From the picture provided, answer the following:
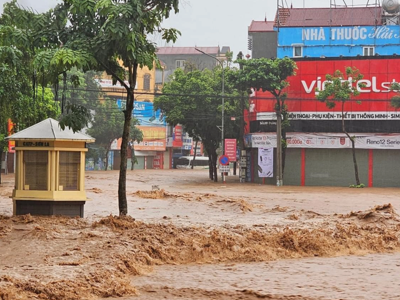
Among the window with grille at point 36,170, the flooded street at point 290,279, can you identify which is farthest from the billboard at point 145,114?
the flooded street at point 290,279

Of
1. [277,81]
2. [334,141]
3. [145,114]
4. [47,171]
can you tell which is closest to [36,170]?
[47,171]

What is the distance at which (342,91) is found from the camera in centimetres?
4853

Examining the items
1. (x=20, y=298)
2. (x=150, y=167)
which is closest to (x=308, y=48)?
(x=150, y=167)

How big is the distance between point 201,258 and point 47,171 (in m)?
5.08

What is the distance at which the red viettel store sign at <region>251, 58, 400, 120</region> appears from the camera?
164 ft

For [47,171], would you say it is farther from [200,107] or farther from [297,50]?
[297,50]

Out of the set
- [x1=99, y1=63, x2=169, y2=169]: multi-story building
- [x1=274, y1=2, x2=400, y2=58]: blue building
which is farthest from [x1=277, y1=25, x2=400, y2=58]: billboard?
[x1=99, y1=63, x2=169, y2=169]: multi-story building

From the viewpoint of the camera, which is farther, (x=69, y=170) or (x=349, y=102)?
(x=349, y=102)

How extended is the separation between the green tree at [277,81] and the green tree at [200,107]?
5.15 m

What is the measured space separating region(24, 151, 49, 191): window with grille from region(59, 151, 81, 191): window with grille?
384 mm

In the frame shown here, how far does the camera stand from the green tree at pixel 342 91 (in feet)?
159

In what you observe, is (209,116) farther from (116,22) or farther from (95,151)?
(116,22)

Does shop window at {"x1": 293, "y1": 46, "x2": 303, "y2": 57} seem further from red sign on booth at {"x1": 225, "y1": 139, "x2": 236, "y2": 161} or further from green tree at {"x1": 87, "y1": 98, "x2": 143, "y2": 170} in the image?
green tree at {"x1": 87, "y1": 98, "x2": 143, "y2": 170}

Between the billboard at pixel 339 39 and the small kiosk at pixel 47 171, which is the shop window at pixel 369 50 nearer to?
the billboard at pixel 339 39
